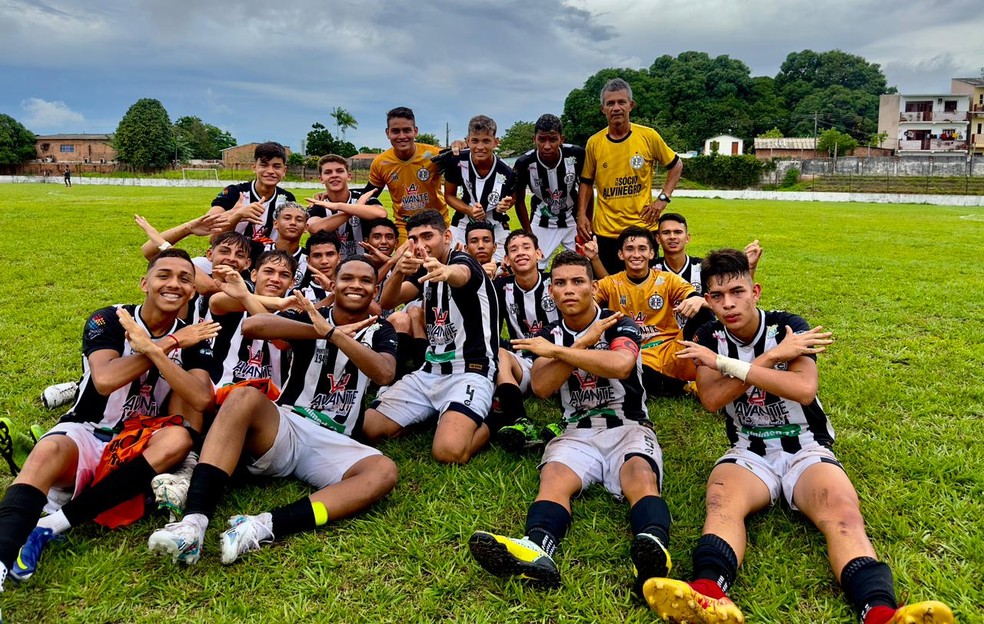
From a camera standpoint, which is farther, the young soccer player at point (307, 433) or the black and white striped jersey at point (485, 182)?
the black and white striped jersey at point (485, 182)

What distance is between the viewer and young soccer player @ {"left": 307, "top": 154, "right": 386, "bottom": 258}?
642cm

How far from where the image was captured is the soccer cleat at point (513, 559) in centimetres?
276

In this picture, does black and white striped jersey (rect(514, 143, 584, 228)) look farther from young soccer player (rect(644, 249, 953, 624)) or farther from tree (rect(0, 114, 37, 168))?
tree (rect(0, 114, 37, 168))

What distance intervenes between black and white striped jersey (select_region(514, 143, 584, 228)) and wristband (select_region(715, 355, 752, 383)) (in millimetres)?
4016

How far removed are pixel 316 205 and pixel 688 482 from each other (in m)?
4.72

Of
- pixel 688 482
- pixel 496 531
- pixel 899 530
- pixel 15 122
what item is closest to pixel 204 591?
pixel 496 531

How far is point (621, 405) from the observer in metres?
3.86

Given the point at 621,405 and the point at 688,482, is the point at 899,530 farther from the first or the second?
the point at 621,405

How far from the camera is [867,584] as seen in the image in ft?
8.49

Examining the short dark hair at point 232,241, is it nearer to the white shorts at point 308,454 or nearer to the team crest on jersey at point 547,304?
the white shorts at point 308,454

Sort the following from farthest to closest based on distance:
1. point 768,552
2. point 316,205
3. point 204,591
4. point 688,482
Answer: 1. point 316,205
2. point 688,482
3. point 768,552
4. point 204,591

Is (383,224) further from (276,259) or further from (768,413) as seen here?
(768,413)

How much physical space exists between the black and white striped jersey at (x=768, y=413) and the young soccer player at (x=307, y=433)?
203 centimetres

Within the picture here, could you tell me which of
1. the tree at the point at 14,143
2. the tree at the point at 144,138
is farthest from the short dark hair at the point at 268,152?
the tree at the point at 14,143
